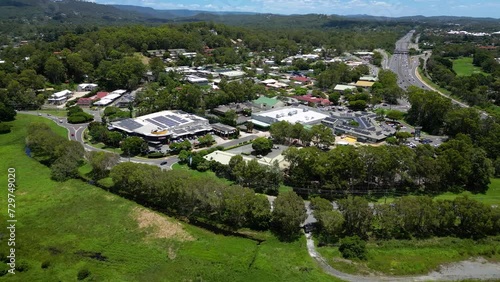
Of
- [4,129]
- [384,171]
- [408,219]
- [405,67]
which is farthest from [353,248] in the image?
[405,67]

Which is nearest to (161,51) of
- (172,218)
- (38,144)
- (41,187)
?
(38,144)

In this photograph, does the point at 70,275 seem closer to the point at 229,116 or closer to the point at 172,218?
the point at 172,218

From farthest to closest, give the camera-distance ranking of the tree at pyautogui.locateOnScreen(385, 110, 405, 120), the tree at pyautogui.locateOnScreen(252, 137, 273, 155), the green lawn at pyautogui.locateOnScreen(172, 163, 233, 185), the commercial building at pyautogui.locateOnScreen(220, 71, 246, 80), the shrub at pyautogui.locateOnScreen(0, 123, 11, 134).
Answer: the commercial building at pyautogui.locateOnScreen(220, 71, 246, 80)
the tree at pyautogui.locateOnScreen(385, 110, 405, 120)
the shrub at pyautogui.locateOnScreen(0, 123, 11, 134)
the tree at pyautogui.locateOnScreen(252, 137, 273, 155)
the green lawn at pyautogui.locateOnScreen(172, 163, 233, 185)

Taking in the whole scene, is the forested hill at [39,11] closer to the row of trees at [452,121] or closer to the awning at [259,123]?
the awning at [259,123]

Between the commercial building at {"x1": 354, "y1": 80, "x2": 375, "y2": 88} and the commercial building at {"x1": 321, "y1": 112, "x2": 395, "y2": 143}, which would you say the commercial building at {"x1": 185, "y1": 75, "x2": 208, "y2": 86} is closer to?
the commercial building at {"x1": 321, "y1": 112, "x2": 395, "y2": 143}

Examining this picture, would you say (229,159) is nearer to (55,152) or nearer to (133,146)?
(133,146)

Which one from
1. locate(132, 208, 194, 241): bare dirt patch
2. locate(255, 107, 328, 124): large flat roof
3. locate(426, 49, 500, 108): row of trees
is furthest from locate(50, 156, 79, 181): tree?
locate(426, 49, 500, 108): row of trees
